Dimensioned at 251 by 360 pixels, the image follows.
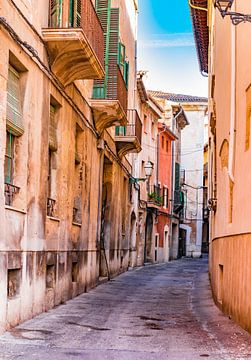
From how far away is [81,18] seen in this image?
1303cm

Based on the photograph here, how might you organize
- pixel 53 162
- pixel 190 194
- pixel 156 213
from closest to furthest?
pixel 53 162, pixel 156 213, pixel 190 194

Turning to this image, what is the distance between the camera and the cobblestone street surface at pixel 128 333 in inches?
337

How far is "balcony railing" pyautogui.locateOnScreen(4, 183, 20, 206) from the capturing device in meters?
10.6

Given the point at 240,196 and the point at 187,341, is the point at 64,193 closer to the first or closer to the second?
the point at 240,196

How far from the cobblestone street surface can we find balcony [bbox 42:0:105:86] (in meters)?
4.80

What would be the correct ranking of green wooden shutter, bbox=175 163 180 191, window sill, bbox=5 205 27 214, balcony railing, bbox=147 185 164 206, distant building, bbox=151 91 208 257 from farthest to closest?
distant building, bbox=151 91 208 257 < green wooden shutter, bbox=175 163 180 191 < balcony railing, bbox=147 185 164 206 < window sill, bbox=5 205 27 214

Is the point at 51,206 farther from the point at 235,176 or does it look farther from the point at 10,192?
the point at 235,176

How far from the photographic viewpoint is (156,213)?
40688 mm

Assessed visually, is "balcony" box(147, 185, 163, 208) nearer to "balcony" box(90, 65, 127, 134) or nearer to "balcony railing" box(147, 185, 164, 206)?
"balcony railing" box(147, 185, 164, 206)

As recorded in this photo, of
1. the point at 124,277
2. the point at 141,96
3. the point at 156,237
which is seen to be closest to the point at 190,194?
the point at 156,237

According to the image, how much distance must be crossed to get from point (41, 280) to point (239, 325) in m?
3.62

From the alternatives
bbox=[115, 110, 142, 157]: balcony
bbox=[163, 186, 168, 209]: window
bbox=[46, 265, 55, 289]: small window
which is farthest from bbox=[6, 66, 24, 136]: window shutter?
bbox=[163, 186, 168, 209]: window

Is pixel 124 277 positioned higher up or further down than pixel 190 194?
further down

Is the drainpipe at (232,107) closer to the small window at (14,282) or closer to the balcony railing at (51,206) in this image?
the balcony railing at (51,206)
